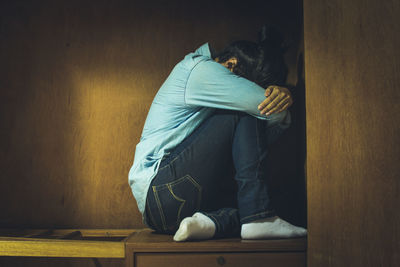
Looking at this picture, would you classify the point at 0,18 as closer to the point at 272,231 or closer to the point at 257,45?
the point at 257,45

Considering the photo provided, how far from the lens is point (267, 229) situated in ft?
3.30

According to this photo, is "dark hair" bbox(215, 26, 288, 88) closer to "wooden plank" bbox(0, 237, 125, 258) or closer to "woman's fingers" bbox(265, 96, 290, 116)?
"woman's fingers" bbox(265, 96, 290, 116)

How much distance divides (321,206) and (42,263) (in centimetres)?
124

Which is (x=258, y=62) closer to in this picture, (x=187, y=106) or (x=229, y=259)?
(x=187, y=106)

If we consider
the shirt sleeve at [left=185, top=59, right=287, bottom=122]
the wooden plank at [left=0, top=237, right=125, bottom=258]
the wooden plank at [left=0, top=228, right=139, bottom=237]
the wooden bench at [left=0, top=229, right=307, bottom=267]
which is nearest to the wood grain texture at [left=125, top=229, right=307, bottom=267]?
the wooden bench at [left=0, top=229, right=307, bottom=267]

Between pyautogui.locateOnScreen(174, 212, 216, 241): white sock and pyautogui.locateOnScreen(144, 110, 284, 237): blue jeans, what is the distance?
26 mm

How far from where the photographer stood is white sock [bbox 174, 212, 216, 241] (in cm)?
97

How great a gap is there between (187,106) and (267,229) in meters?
0.48

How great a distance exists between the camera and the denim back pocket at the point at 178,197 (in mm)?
1046

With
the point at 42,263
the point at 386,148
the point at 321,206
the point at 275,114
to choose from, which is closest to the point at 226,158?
the point at 275,114

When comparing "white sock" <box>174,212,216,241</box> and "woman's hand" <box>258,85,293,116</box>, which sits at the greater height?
"woman's hand" <box>258,85,293,116</box>

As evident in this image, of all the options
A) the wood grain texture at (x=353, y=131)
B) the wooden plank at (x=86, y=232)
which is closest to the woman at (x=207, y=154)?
the wood grain texture at (x=353, y=131)

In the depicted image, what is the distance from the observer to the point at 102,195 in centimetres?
154

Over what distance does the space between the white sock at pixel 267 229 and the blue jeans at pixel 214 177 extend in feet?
0.06
